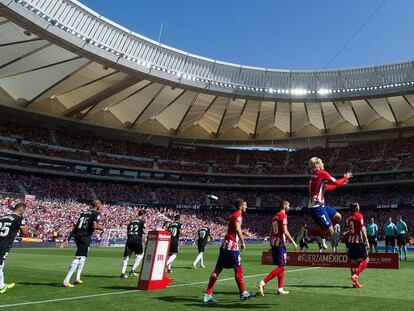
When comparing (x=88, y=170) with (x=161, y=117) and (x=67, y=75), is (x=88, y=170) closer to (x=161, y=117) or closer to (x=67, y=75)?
(x=161, y=117)

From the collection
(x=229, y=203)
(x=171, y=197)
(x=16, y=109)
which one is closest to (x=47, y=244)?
(x=16, y=109)

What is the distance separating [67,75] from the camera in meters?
40.8

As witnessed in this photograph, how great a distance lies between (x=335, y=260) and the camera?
15531mm

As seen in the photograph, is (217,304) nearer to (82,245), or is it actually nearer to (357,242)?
(82,245)

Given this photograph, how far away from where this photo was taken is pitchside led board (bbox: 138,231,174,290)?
9.98 m

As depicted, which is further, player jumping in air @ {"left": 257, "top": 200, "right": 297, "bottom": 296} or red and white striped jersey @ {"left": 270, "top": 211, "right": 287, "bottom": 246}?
red and white striped jersey @ {"left": 270, "top": 211, "right": 287, "bottom": 246}

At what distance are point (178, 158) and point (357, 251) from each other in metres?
54.3

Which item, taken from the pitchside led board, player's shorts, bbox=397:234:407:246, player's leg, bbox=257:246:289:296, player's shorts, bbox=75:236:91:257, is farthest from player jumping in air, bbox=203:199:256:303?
player's shorts, bbox=397:234:407:246

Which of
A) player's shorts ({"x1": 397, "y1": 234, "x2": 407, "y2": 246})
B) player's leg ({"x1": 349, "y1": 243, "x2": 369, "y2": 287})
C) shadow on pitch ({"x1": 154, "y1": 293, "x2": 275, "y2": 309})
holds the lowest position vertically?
shadow on pitch ({"x1": 154, "y1": 293, "x2": 275, "y2": 309})

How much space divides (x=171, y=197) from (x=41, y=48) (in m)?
29.5

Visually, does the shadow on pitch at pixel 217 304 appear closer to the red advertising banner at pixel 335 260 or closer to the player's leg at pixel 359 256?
the player's leg at pixel 359 256

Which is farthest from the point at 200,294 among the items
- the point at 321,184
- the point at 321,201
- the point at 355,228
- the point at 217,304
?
the point at 355,228

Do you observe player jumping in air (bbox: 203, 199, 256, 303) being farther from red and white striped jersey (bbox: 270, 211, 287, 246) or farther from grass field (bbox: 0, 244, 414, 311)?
red and white striped jersey (bbox: 270, 211, 287, 246)

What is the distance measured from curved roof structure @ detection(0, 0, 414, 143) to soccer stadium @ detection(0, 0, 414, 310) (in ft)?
0.55
